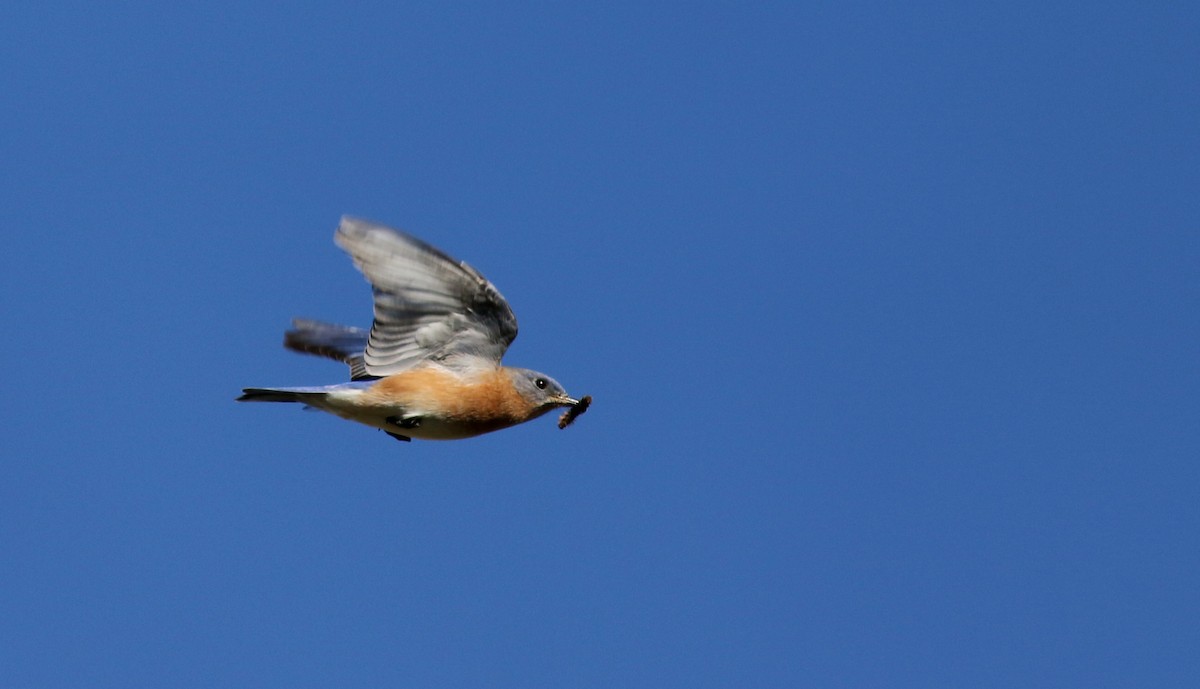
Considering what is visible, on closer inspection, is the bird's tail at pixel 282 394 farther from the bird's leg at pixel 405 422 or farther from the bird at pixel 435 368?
the bird's leg at pixel 405 422

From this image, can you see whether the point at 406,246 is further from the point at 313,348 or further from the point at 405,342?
the point at 313,348

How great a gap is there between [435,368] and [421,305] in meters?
0.65

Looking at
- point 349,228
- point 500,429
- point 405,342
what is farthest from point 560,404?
point 349,228

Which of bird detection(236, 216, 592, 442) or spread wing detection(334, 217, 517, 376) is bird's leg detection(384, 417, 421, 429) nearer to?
bird detection(236, 216, 592, 442)

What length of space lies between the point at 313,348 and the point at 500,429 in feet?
9.59

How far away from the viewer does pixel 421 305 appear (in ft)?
43.0

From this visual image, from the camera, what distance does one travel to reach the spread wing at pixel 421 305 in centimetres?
1236

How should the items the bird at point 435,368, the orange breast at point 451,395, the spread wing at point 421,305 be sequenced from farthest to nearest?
the orange breast at point 451,395, the bird at point 435,368, the spread wing at point 421,305

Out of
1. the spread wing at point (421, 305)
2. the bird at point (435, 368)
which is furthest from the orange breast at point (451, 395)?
the spread wing at point (421, 305)

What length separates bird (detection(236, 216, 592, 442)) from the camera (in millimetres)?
12977

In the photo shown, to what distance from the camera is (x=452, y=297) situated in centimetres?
1307

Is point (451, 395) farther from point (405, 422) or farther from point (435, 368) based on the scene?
point (405, 422)

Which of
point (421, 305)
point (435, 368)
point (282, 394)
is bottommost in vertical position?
point (282, 394)

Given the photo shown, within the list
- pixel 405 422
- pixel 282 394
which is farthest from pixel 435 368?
pixel 282 394
